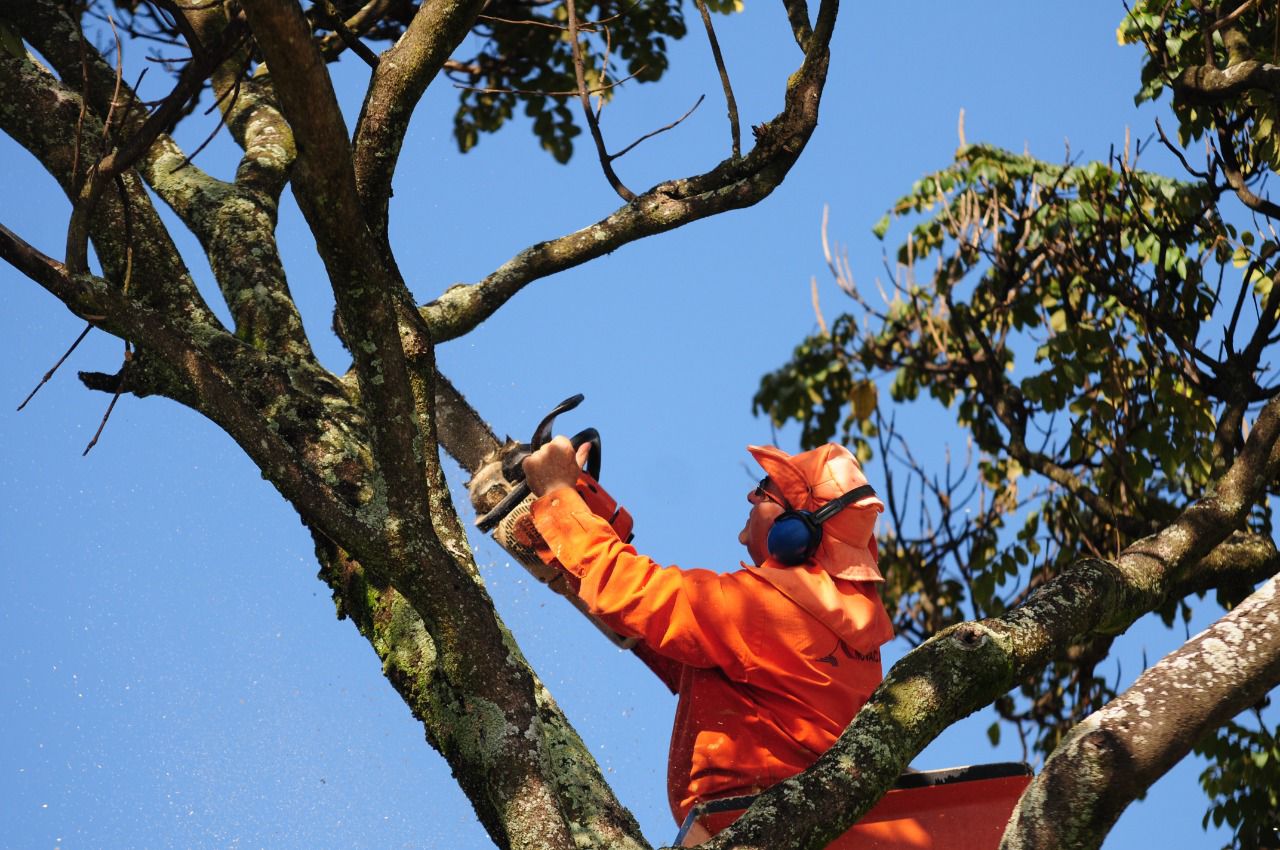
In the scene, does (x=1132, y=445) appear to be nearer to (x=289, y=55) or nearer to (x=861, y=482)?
(x=861, y=482)

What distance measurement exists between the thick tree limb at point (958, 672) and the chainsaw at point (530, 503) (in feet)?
3.09

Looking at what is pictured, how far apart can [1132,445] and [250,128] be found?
4636 millimetres

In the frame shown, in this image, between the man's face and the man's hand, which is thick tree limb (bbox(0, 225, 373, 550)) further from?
the man's face

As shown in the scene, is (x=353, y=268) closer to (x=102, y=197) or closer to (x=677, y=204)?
(x=102, y=197)

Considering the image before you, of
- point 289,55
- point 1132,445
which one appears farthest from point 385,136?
point 1132,445

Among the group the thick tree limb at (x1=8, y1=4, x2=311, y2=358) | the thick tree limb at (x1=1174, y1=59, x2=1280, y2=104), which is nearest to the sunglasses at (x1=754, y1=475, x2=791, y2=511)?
the thick tree limb at (x1=8, y1=4, x2=311, y2=358)

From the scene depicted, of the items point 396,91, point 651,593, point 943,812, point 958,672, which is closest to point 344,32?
point 396,91

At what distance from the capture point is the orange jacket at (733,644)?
3719 millimetres

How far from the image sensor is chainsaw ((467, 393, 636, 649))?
3990 mm

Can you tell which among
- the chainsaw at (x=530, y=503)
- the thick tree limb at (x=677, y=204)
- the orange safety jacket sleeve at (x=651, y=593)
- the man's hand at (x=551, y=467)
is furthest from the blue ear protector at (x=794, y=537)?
the thick tree limb at (x=677, y=204)

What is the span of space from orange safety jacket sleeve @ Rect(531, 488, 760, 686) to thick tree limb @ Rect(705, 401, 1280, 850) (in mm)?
535

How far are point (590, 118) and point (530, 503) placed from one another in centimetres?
111

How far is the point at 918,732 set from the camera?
3.19 meters

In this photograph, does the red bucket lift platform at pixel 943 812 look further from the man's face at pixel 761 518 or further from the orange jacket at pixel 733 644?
the man's face at pixel 761 518
